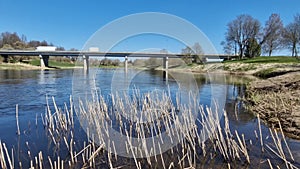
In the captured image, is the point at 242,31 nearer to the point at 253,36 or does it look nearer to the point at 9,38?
the point at 253,36

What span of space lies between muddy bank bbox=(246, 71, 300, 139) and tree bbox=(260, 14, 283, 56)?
191ft

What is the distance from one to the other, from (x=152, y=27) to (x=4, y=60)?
92391mm

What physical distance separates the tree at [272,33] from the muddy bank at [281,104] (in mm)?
58354

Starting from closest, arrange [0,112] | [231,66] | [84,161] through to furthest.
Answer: [84,161]
[0,112]
[231,66]

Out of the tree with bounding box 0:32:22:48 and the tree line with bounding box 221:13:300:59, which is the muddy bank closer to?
the tree line with bounding box 221:13:300:59

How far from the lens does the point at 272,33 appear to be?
69.2m

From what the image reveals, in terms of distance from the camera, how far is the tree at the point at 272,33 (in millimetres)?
67688

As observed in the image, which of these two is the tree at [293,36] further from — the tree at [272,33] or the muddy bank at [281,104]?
the muddy bank at [281,104]

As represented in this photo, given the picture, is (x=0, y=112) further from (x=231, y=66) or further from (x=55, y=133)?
(x=231, y=66)

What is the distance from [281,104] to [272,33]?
67.6 meters

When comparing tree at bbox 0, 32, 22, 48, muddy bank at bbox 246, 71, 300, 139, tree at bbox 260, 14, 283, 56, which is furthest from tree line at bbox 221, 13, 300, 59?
tree at bbox 0, 32, 22, 48

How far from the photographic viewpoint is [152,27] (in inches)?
355

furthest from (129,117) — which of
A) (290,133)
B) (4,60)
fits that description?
(4,60)

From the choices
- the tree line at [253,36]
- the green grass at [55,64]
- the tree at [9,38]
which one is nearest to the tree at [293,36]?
the tree line at [253,36]
